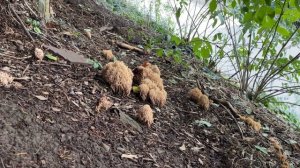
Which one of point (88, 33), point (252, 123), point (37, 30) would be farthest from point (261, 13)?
point (88, 33)

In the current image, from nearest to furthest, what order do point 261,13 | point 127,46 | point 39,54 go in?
point 261,13, point 39,54, point 127,46

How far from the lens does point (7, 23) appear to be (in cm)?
314

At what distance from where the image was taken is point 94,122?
246cm

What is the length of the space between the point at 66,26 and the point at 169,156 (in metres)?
2.26

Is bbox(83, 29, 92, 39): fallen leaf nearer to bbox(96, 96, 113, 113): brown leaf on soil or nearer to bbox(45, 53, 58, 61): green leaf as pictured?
bbox(45, 53, 58, 61): green leaf

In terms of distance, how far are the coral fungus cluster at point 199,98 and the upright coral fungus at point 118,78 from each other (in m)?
0.82

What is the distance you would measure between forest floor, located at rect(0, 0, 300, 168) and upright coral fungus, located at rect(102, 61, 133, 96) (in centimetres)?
6

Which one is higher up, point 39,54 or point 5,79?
point 39,54

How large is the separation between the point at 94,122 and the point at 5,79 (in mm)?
685

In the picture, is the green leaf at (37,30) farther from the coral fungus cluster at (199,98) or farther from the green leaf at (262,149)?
the green leaf at (262,149)

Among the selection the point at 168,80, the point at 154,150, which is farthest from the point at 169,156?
the point at 168,80

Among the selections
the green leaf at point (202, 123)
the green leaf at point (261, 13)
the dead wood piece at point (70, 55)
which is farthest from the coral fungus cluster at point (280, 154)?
the dead wood piece at point (70, 55)

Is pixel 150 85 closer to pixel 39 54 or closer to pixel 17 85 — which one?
pixel 39 54

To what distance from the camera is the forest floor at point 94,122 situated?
6.78ft
